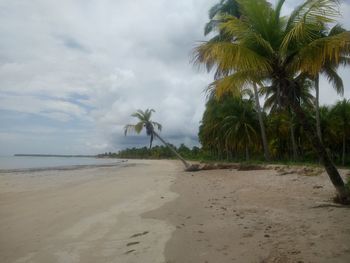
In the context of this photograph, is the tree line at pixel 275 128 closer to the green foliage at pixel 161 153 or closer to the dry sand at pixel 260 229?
the dry sand at pixel 260 229

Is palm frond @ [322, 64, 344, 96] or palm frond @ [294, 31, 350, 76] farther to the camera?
palm frond @ [322, 64, 344, 96]

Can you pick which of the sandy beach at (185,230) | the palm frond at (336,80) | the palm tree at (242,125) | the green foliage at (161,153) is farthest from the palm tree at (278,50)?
the green foliage at (161,153)

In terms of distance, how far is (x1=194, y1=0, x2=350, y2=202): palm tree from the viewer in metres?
7.35

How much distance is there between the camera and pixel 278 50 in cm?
796

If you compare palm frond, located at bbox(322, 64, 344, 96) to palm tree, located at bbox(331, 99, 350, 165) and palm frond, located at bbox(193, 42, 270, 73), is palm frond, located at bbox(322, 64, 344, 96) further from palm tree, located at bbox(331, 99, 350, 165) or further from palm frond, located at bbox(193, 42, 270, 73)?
palm frond, located at bbox(193, 42, 270, 73)

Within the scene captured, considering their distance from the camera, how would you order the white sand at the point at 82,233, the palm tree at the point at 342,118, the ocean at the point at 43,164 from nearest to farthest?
1. the white sand at the point at 82,233
2. the palm tree at the point at 342,118
3. the ocean at the point at 43,164

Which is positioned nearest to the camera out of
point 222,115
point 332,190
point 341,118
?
point 332,190

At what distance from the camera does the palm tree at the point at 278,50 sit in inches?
289

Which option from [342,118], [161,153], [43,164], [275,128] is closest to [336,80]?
[342,118]

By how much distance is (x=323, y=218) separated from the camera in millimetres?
6258

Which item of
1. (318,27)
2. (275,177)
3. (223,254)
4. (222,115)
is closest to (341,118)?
(222,115)

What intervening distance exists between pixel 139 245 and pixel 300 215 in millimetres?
3457

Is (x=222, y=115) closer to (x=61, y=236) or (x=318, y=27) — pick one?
(x=318, y=27)

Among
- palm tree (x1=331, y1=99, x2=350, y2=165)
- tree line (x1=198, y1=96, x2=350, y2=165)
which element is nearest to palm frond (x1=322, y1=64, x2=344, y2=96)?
tree line (x1=198, y1=96, x2=350, y2=165)
